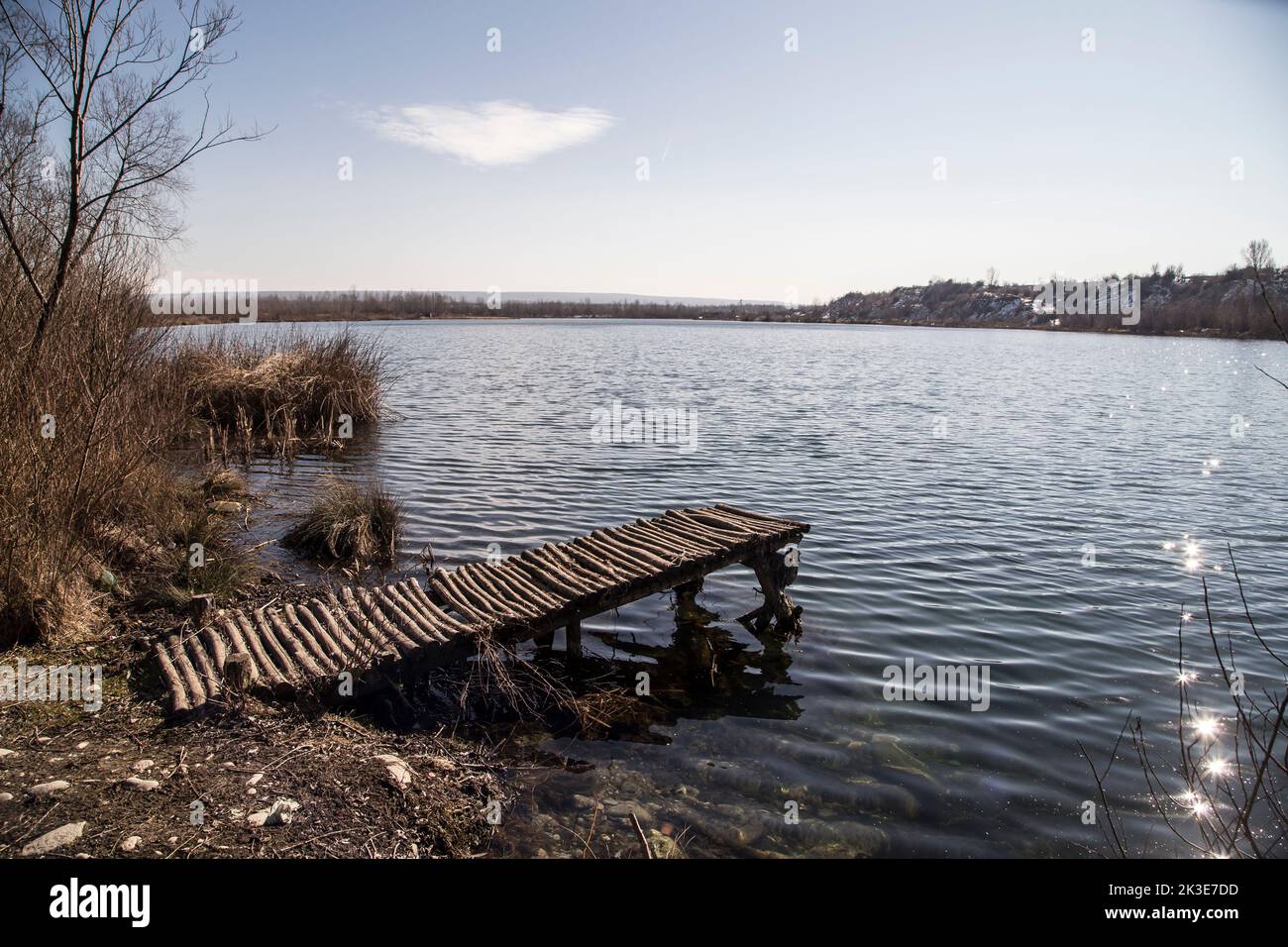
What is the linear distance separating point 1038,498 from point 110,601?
1422cm

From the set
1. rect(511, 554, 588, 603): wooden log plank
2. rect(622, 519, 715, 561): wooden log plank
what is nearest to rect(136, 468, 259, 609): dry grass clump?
rect(511, 554, 588, 603): wooden log plank

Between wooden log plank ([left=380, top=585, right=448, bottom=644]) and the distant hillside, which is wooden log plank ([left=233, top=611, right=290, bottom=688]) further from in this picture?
the distant hillside

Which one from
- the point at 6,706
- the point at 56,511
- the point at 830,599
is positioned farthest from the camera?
the point at 830,599

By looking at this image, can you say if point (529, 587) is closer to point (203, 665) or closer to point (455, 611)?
point (455, 611)

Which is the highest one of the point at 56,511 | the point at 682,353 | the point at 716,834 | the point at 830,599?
the point at 682,353

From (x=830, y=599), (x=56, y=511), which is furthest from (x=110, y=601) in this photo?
(x=830, y=599)

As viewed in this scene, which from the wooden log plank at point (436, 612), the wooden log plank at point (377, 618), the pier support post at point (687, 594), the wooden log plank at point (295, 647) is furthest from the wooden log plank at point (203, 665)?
the pier support post at point (687, 594)

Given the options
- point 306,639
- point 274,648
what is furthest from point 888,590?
point 274,648

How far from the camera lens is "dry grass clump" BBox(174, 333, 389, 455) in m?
17.7

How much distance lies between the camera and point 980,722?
666cm

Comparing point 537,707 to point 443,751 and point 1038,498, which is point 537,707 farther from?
point 1038,498

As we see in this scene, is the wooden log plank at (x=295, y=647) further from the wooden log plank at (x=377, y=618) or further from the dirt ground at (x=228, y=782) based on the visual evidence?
the wooden log plank at (x=377, y=618)

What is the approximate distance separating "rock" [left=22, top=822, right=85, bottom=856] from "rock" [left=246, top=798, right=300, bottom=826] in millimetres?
764

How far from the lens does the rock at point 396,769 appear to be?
16.2 feet
